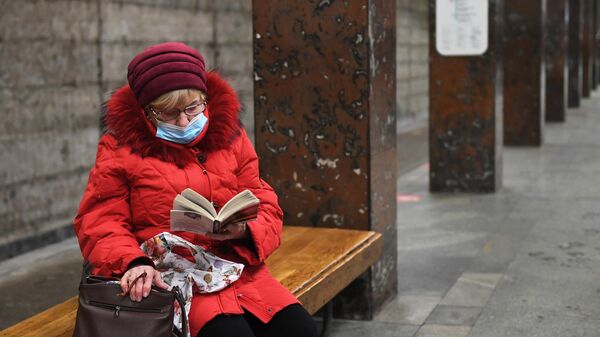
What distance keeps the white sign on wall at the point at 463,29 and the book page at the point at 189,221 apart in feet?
21.3

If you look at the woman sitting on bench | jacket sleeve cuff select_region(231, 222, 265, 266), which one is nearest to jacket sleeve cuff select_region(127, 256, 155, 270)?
the woman sitting on bench

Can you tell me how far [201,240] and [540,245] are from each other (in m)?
3.95

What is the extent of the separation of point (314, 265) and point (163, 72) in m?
1.39

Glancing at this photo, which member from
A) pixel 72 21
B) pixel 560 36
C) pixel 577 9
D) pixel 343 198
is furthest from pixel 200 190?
pixel 577 9

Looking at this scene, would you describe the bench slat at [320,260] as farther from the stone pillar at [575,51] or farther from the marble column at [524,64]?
the stone pillar at [575,51]

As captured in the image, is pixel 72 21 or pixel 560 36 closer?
pixel 72 21

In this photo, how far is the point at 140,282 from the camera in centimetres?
297

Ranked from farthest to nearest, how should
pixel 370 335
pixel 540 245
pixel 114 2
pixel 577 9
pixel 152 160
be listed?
pixel 577 9 < pixel 114 2 < pixel 540 245 < pixel 370 335 < pixel 152 160

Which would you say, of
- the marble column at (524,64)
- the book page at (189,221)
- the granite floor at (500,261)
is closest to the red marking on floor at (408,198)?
the granite floor at (500,261)

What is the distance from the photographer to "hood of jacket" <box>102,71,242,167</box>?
10.9ft

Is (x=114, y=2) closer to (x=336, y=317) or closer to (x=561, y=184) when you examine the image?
(x=336, y=317)

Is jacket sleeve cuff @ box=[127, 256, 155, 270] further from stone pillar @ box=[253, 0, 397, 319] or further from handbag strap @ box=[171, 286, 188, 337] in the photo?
stone pillar @ box=[253, 0, 397, 319]

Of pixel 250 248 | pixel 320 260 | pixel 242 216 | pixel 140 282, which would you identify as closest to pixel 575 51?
pixel 320 260

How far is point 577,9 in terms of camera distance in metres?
23.4
